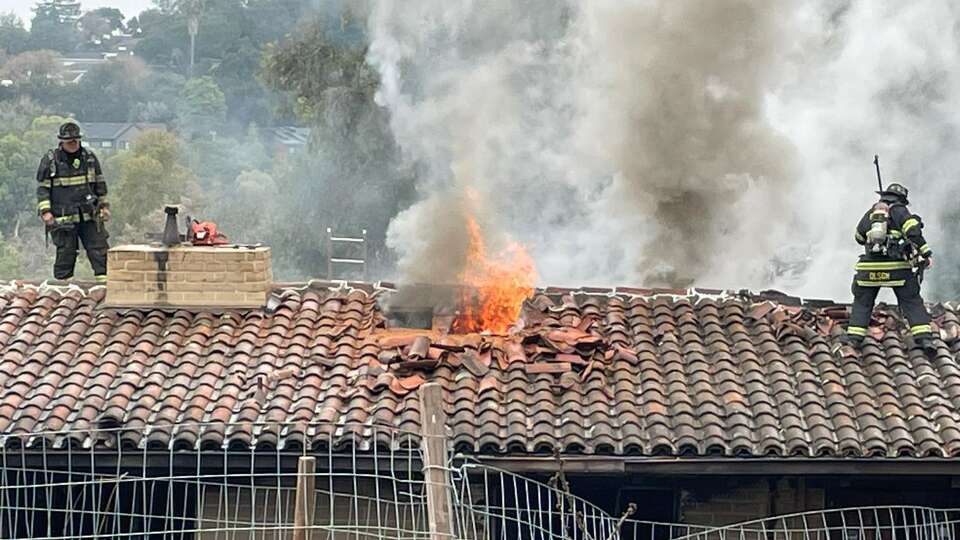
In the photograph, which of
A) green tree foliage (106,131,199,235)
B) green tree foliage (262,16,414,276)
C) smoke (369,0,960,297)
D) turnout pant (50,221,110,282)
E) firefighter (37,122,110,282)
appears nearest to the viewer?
firefighter (37,122,110,282)

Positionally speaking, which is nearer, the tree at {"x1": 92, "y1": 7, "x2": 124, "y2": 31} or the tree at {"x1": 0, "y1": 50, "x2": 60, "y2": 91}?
the tree at {"x1": 0, "y1": 50, "x2": 60, "y2": 91}

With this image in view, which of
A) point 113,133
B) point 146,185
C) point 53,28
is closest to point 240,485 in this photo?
point 146,185

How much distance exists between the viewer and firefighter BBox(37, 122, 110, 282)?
50.3 ft

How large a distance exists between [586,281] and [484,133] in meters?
9.49

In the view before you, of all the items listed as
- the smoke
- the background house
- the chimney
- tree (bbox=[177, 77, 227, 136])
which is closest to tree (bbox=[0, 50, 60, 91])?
the background house

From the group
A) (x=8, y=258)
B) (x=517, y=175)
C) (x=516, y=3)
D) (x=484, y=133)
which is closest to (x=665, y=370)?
(x=484, y=133)

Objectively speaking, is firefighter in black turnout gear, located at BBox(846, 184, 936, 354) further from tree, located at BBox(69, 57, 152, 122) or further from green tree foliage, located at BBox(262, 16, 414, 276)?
tree, located at BBox(69, 57, 152, 122)

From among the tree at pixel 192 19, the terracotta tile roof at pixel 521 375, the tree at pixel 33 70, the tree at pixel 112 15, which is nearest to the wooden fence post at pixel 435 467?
the terracotta tile roof at pixel 521 375

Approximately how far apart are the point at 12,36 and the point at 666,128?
220ft

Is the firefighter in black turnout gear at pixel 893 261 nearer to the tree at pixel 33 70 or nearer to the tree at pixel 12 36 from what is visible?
the tree at pixel 33 70

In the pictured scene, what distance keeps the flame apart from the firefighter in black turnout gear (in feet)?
9.46

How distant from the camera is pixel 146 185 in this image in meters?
44.2

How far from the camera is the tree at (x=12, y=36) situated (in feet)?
252

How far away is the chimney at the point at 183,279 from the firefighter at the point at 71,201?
1.47 m
